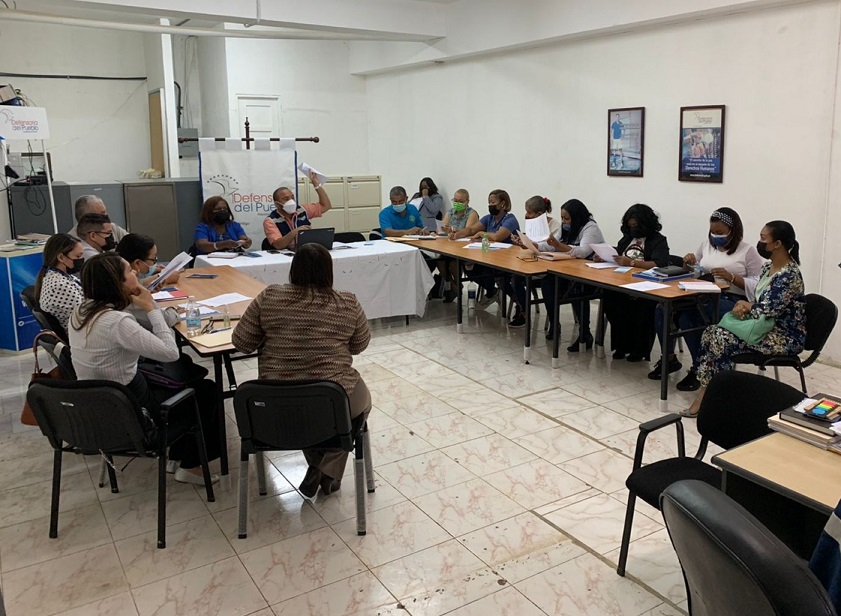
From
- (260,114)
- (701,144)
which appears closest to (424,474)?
(701,144)

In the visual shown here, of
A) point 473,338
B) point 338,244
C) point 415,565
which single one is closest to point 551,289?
point 473,338

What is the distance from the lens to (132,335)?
114 inches

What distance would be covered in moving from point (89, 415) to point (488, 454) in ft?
6.54

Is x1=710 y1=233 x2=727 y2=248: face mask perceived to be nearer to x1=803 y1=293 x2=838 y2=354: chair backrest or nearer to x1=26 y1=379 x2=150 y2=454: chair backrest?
x1=803 y1=293 x2=838 y2=354: chair backrest

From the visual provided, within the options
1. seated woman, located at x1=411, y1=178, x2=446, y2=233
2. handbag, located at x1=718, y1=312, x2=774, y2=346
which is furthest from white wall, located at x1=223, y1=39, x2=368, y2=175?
handbag, located at x1=718, y1=312, x2=774, y2=346

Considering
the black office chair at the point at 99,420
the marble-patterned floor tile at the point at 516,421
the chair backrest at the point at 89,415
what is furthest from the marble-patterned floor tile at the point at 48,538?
the marble-patterned floor tile at the point at 516,421

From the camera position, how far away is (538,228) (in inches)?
227

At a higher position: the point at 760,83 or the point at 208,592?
the point at 760,83

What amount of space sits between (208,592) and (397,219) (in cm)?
540

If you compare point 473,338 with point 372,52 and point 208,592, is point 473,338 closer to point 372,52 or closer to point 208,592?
point 208,592

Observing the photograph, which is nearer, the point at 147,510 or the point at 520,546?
the point at 520,546

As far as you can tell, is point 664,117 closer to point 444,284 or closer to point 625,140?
point 625,140

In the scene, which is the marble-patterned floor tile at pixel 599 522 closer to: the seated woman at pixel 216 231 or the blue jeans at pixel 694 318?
the blue jeans at pixel 694 318

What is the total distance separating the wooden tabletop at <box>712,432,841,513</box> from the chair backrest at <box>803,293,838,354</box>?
203 centimetres
